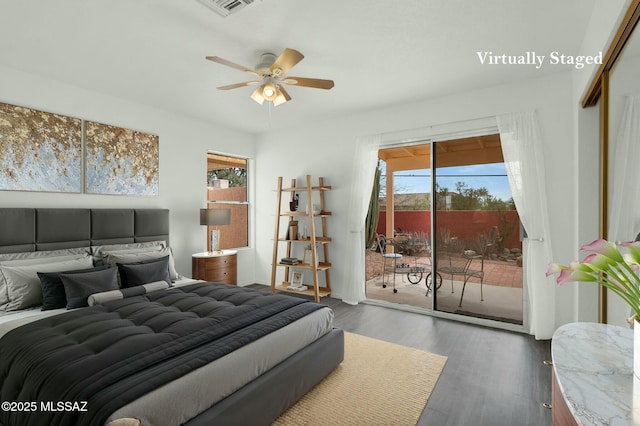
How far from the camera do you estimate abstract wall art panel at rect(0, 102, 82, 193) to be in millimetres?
2941

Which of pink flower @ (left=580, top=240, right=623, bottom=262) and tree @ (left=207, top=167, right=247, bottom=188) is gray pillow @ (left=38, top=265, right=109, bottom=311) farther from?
pink flower @ (left=580, top=240, right=623, bottom=262)

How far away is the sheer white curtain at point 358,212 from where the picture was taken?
172 inches

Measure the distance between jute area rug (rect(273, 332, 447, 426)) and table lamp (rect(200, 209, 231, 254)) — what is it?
249cm

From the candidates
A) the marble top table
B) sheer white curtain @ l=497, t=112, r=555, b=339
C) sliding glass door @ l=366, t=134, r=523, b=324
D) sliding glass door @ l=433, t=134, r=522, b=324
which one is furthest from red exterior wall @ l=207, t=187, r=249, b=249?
the marble top table

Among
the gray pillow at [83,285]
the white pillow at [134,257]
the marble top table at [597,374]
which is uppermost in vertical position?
the white pillow at [134,257]

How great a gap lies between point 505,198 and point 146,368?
12.2ft

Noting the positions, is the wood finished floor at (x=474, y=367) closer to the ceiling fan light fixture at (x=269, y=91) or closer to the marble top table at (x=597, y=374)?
the marble top table at (x=597, y=374)

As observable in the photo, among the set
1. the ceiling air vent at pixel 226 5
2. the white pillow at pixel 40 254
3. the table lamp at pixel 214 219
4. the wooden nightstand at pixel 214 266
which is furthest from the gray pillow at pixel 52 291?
the ceiling air vent at pixel 226 5

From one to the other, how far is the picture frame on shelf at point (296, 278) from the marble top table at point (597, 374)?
3738mm

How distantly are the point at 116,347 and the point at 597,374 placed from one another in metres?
2.14

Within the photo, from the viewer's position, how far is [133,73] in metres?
3.13

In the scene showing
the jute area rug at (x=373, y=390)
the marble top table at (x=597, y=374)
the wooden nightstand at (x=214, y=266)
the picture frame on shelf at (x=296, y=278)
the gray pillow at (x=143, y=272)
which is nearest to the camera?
the marble top table at (x=597, y=374)

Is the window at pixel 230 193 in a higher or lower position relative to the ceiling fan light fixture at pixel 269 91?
lower

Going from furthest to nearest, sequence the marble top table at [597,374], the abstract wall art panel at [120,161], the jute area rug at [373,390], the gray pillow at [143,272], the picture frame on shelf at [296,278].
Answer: the picture frame on shelf at [296,278] → the abstract wall art panel at [120,161] → the gray pillow at [143,272] → the jute area rug at [373,390] → the marble top table at [597,374]
